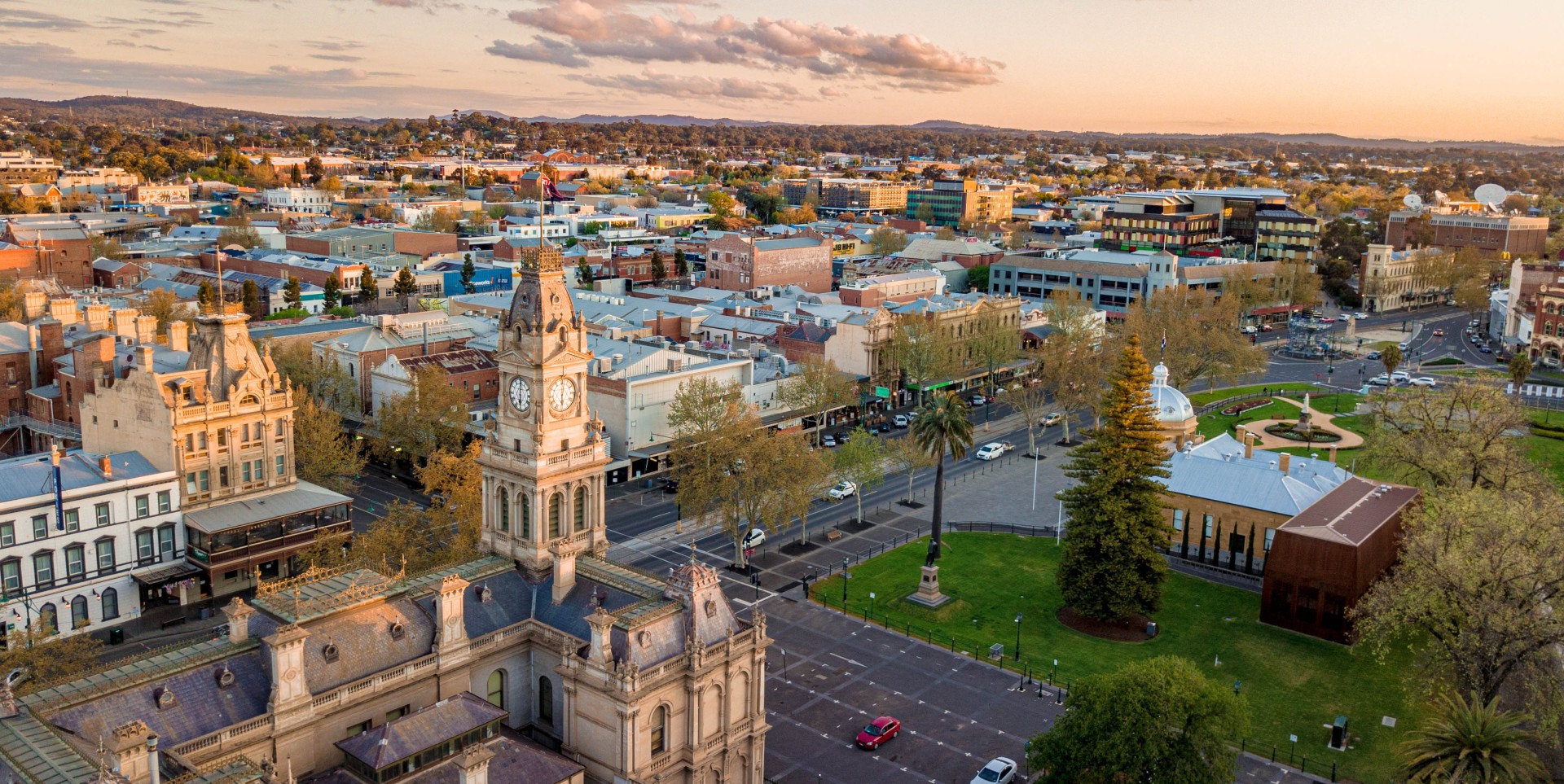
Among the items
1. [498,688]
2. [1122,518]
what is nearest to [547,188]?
[498,688]

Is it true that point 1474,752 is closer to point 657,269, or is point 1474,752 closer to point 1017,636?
point 1017,636

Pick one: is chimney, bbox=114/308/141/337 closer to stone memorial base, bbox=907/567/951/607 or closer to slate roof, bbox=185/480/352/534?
slate roof, bbox=185/480/352/534

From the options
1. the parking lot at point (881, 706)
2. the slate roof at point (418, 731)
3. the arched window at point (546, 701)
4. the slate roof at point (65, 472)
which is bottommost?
the parking lot at point (881, 706)

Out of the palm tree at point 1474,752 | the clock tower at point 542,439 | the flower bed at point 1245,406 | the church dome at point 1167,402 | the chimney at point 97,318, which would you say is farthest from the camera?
the flower bed at point 1245,406

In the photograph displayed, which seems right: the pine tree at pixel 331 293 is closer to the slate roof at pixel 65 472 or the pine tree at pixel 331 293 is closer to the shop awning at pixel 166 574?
the slate roof at pixel 65 472

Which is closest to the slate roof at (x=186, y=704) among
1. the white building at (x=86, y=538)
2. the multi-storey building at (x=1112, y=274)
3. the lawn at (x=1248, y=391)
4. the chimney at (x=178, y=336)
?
the white building at (x=86, y=538)

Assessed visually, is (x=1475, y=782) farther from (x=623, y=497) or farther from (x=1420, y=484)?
(x=623, y=497)

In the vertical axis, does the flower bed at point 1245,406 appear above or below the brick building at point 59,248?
below

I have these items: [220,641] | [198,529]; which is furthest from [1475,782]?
[198,529]
